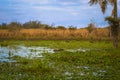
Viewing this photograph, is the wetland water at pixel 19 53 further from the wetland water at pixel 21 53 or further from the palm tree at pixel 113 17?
the palm tree at pixel 113 17

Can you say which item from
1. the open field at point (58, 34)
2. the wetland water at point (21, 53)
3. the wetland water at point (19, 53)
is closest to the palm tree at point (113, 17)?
the wetland water at point (21, 53)

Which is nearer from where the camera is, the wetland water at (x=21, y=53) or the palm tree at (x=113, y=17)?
the wetland water at (x=21, y=53)

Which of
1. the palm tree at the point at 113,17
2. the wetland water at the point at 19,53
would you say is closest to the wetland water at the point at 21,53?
the wetland water at the point at 19,53

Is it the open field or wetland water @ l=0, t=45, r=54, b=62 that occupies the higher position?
the open field

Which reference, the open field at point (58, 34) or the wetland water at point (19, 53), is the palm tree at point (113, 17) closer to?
the wetland water at point (19, 53)

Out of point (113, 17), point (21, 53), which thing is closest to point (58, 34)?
point (113, 17)

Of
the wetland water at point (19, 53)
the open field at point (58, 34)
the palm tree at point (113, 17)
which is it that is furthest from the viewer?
the open field at point (58, 34)

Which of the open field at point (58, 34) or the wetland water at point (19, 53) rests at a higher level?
the open field at point (58, 34)

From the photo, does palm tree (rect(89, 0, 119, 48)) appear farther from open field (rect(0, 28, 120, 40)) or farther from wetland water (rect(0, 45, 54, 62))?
open field (rect(0, 28, 120, 40))

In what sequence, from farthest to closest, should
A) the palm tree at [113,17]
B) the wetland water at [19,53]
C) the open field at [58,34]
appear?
the open field at [58,34] < the palm tree at [113,17] < the wetland water at [19,53]

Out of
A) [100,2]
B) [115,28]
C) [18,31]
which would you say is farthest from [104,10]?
[18,31]

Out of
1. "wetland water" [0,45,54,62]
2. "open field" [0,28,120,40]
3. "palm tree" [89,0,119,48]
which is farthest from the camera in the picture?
"open field" [0,28,120,40]

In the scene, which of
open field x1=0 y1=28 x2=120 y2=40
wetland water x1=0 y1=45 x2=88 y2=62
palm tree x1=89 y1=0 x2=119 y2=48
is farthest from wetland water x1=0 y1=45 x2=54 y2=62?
open field x1=0 y1=28 x2=120 y2=40

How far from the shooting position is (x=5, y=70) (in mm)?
17469
